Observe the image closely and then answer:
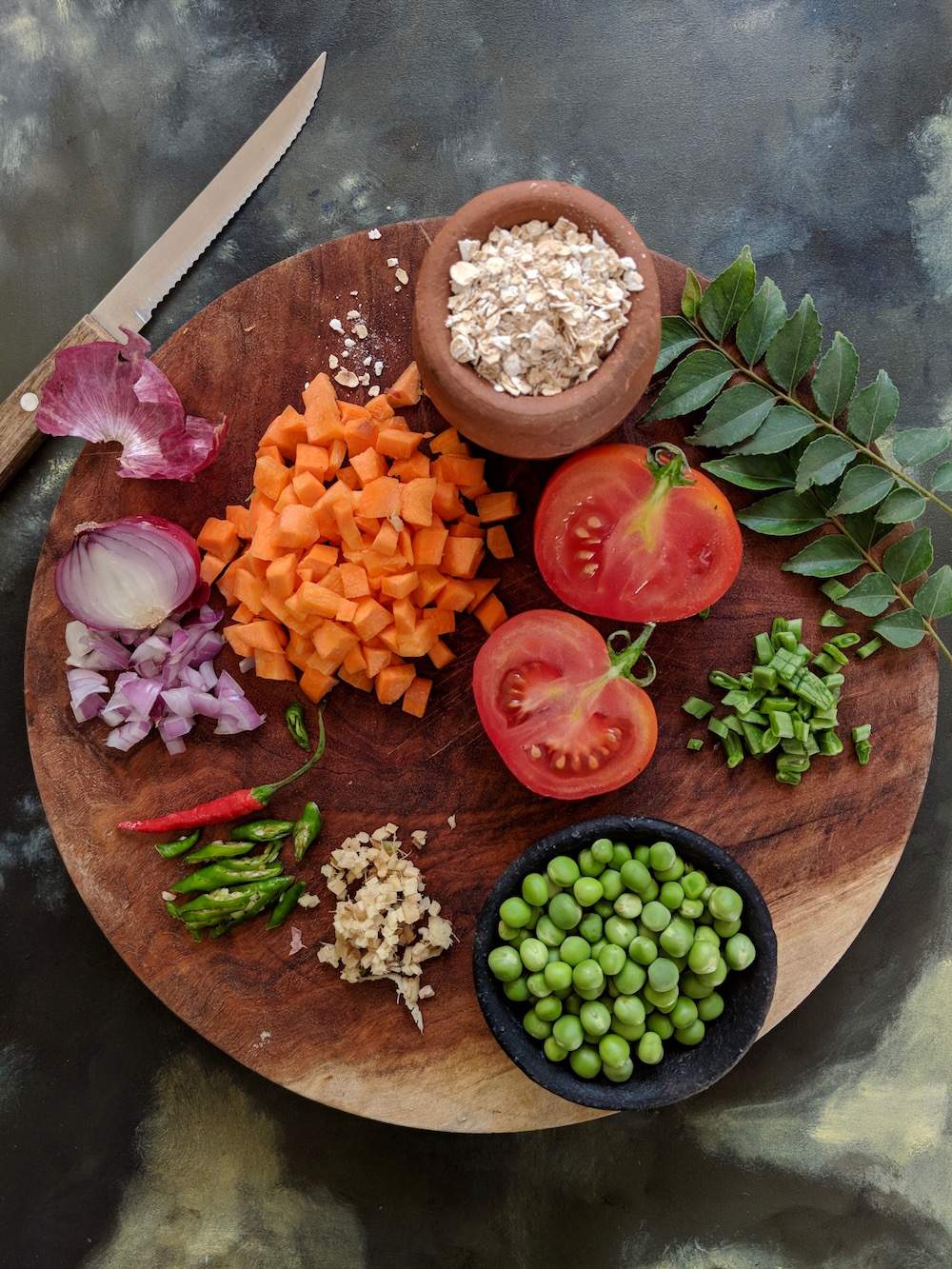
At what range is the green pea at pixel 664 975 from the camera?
6.12 ft

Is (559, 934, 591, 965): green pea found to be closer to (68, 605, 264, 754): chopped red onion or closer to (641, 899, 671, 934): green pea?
(641, 899, 671, 934): green pea

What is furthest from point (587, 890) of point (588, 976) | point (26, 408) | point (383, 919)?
point (26, 408)

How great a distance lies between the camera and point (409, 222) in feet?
7.32

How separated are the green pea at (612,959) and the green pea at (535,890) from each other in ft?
0.50

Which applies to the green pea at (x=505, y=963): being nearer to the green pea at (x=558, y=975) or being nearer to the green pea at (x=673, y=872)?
the green pea at (x=558, y=975)

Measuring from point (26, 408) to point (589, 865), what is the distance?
1.68 meters

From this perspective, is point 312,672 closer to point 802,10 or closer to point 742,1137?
point 742,1137

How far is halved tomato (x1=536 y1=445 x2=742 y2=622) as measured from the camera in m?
2.04

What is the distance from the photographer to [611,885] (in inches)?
77.1

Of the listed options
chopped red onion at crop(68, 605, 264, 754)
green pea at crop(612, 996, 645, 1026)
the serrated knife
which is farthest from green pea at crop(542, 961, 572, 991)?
the serrated knife

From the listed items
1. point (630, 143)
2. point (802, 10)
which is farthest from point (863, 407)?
point (802, 10)

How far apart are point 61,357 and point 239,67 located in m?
1.02

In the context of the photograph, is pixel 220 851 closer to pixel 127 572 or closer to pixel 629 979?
pixel 127 572

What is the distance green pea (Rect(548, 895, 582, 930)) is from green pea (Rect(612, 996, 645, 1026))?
0.17 meters
